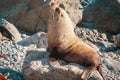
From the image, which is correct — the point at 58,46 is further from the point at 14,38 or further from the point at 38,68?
the point at 14,38

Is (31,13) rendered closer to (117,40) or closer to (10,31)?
(10,31)

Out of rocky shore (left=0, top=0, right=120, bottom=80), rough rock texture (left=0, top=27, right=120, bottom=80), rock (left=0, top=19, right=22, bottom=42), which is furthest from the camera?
rock (left=0, top=19, right=22, bottom=42)

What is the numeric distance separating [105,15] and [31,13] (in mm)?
2218

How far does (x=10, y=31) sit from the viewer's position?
33.5 feet

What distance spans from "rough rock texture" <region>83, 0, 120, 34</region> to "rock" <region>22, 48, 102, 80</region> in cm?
435

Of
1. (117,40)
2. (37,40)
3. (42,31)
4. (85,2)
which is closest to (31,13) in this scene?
(42,31)

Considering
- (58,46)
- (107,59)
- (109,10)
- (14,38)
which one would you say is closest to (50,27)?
(58,46)

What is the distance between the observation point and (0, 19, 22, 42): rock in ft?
33.2

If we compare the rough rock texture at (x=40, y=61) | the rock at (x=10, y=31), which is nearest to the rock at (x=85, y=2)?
the rough rock texture at (x=40, y=61)

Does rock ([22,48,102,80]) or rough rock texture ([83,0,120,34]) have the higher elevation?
rock ([22,48,102,80])

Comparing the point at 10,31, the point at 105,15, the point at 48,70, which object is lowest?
the point at 105,15

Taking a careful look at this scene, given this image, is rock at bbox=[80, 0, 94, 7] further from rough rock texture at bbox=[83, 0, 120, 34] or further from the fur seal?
the fur seal

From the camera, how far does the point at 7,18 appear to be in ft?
37.3

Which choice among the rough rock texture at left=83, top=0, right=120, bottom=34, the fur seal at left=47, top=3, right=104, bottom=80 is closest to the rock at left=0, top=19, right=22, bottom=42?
the rough rock texture at left=83, top=0, right=120, bottom=34
